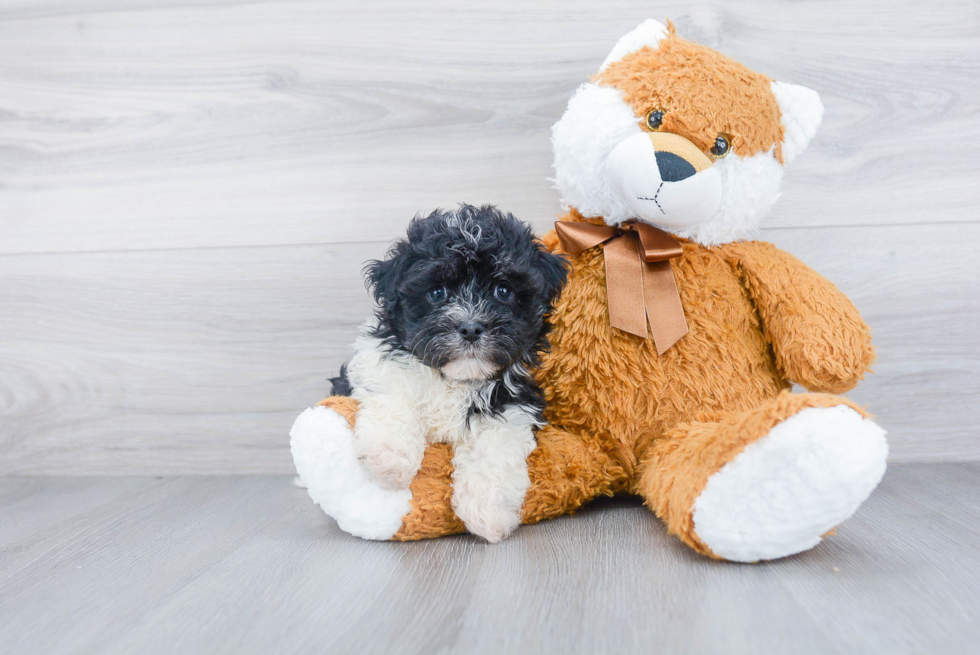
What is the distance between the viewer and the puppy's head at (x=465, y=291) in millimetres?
893

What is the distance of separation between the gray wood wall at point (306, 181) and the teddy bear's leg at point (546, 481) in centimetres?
51

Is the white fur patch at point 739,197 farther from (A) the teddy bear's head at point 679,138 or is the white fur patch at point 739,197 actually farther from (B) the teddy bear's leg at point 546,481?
(B) the teddy bear's leg at point 546,481

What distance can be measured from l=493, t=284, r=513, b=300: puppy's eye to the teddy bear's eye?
0.34 meters

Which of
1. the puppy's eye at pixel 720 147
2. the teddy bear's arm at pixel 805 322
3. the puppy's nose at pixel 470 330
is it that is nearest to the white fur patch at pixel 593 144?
the puppy's eye at pixel 720 147

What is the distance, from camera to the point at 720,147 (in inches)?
39.6

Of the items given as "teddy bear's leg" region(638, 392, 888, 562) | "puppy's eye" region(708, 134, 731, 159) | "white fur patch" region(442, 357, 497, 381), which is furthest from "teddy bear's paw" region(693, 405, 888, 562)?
"puppy's eye" region(708, 134, 731, 159)

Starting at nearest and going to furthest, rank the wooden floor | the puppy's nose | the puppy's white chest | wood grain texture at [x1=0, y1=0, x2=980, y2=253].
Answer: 1. the wooden floor
2. the puppy's nose
3. the puppy's white chest
4. wood grain texture at [x1=0, y1=0, x2=980, y2=253]

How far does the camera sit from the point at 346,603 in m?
0.80

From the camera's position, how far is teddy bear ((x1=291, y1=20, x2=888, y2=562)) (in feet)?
3.17

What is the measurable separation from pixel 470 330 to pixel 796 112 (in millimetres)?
644

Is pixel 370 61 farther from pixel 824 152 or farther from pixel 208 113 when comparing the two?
pixel 824 152

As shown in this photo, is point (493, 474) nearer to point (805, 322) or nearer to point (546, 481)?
point (546, 481)

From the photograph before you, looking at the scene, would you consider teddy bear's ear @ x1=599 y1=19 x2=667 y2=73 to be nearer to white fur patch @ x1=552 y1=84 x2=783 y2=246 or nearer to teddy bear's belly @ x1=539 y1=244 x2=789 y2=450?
white fur patch @ x1=552 y1=84 x2=783 y2=246

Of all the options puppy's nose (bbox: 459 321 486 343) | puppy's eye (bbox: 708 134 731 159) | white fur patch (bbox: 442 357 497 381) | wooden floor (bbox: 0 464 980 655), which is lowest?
Answer: wooden floor (bbox: 0 464 980 655)
